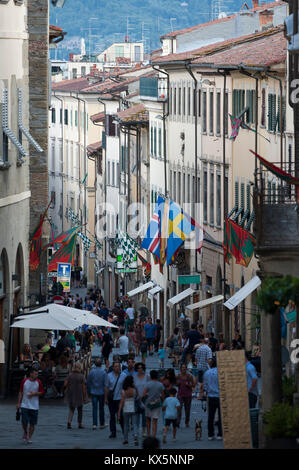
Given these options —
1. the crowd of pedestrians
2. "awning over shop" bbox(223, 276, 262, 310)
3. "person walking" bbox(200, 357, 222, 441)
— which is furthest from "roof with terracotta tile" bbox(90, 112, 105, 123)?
"person walking" bbox(200, 357, 222, 441)

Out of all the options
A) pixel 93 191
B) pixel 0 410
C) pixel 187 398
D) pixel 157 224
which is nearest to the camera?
pixel 187 398

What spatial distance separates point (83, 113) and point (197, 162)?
46.3 m

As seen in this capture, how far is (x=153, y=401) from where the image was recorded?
962 inches

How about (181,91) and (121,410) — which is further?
(181,91)

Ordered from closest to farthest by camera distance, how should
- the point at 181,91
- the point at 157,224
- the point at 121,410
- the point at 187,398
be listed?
1. the point at 121,410
2. the point at 187,398
3. the point at 157,224
4. the point at 181,91

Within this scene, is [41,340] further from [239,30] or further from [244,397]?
[239,30]

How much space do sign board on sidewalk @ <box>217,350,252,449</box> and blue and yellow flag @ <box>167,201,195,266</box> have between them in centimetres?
2658

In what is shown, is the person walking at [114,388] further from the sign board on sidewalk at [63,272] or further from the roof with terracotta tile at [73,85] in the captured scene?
the roof with terracotta tile at [73,85]

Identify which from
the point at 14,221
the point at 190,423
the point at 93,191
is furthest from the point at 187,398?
the point at 93,191

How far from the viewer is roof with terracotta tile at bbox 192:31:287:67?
44159mm

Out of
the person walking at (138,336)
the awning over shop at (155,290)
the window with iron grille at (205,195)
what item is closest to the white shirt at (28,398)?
the person walking at (138,336)

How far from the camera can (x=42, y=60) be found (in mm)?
41688

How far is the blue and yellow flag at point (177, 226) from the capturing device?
4988 cm

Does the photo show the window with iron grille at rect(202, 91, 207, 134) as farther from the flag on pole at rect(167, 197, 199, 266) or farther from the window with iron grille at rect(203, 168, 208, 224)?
the flag on pole at rect(167, 197, 199, 266)
